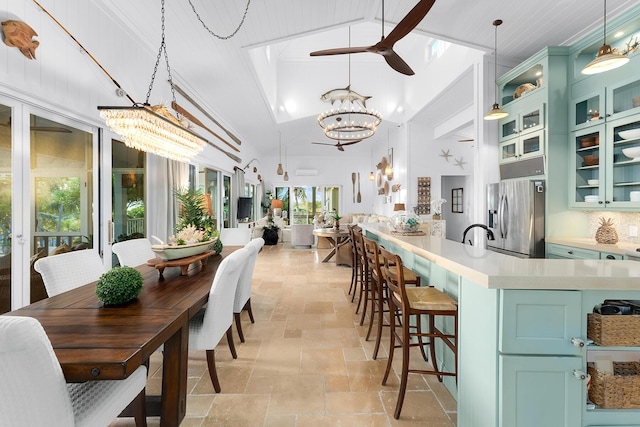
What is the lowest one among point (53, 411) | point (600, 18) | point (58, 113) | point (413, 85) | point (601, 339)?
point (53, 411)

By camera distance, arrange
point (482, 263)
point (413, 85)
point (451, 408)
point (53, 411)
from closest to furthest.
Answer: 1. point (53, 411)
2. point (482, 263)
3. point (451, 408)
4. point (413, 85)

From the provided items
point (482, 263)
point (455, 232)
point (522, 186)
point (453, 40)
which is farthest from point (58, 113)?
point (455, 232)

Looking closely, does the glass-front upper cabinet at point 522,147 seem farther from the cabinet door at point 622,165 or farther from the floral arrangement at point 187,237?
the floral arrangement at point 187,237

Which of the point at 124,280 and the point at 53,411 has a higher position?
the point at 124,280

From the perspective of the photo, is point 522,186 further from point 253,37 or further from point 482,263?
point 253,37

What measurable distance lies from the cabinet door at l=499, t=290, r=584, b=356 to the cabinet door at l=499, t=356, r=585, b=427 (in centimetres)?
5

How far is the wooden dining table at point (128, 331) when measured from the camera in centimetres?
108

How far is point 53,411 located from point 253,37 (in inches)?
164

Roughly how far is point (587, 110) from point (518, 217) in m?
1.37

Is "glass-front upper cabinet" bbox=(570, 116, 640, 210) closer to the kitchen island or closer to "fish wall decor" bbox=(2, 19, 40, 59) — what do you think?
the kitchen island

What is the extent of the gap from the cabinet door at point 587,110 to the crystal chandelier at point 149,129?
4091 mm

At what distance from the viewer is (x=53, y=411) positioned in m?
0.99

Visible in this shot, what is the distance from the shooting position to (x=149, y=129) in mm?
2199

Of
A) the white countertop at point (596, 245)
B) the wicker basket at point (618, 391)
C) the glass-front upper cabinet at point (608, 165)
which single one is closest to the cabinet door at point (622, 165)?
the glass-front upper cabinet at point (608, 165)
